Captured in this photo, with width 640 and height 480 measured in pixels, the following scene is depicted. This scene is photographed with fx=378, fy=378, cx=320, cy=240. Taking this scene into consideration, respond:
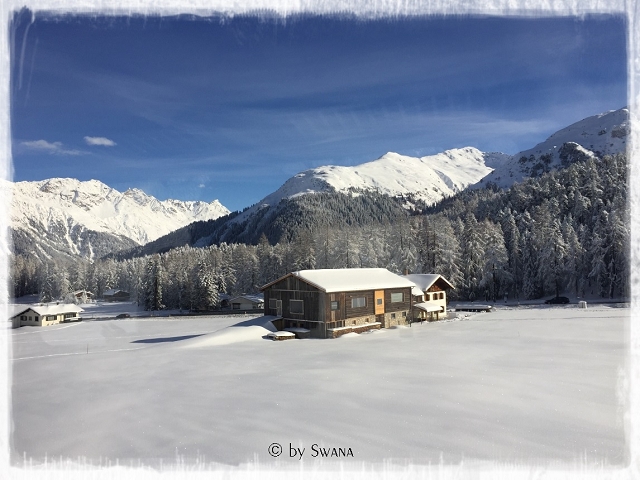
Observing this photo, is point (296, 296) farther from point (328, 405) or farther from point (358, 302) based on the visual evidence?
point (328, 405)

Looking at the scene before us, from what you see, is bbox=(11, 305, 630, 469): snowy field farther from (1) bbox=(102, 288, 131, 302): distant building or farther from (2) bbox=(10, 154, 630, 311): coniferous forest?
(1) bbox=(102, 288, 131, 302): distant building

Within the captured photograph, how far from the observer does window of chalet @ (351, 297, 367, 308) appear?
34.1m

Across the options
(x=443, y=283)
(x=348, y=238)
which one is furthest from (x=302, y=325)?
(x=348, y=238)

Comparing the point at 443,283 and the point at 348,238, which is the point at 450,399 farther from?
the point at 348,238

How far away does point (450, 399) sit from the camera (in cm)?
1243

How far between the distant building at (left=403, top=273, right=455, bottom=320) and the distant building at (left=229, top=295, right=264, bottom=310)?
34.1 metres

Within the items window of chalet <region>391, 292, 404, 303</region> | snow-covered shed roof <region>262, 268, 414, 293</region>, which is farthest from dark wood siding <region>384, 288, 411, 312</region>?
snow-covered shed roof <region>262, 268, 414, 293</region>

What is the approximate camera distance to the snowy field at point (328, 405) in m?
8.10

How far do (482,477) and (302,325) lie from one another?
28.0m

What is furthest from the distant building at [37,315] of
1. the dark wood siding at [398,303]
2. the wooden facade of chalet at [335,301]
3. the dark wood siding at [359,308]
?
the dark wood siding at [398,303]

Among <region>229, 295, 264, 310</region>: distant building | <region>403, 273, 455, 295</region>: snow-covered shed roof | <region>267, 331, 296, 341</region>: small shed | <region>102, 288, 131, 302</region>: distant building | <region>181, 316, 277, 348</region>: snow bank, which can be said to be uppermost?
<region>403, 273, 455, 295</region>: snow-covered shed roof

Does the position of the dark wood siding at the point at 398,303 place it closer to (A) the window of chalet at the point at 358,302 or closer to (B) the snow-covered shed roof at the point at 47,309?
(A) the window of chalet at the point at 358,302

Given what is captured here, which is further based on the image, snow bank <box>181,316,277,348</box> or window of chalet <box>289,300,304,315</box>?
window of chalet <box>289,300,304,315</box>

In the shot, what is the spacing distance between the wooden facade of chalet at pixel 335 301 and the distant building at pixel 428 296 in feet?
9.04
